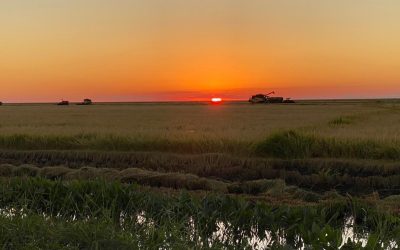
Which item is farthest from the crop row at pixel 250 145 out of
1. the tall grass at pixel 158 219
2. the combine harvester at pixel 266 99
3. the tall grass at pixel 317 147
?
the combine harvester at pixel 266 99

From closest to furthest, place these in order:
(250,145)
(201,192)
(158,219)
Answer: (158,219) < (201,192) < (250,145)

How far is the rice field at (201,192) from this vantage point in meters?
5.55

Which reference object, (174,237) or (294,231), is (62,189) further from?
(294,231)

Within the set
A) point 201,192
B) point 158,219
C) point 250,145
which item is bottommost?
point 201,192

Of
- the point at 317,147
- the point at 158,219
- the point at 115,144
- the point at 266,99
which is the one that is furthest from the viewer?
the point at 266,99

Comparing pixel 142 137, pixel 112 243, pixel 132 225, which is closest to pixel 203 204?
pixel 132 225

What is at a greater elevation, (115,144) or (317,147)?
(317,147)

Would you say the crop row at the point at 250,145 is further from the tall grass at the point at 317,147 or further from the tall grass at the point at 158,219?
the tall grass at the point at 158,219

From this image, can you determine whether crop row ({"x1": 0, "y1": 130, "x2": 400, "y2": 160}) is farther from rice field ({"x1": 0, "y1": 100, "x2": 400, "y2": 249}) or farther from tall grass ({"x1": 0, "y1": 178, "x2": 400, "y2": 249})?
tall grass ({"x1": 0, "y1": 178, "x2": 400, "y2": 249})

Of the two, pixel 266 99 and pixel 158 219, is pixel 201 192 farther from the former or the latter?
pixel 266 99

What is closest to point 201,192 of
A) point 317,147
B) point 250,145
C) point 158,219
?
point 158,219

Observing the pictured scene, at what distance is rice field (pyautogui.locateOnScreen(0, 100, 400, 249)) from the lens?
18.2ft

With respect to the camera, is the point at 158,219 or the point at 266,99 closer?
Answer: the point at 158,219

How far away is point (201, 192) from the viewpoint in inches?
372
